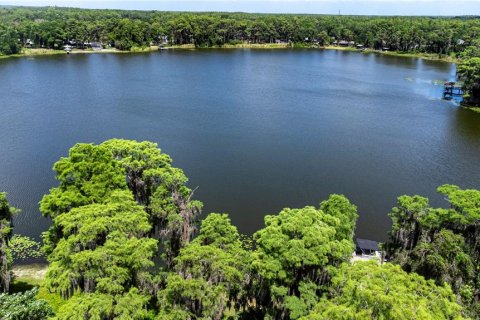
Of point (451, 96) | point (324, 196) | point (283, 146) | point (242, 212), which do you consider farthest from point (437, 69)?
point (242, 212)

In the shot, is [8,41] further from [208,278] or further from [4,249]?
[208,278]

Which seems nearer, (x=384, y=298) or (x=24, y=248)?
(x=384, y=298)

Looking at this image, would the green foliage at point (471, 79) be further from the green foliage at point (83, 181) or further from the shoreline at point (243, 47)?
the green foliage at point (83, 181)

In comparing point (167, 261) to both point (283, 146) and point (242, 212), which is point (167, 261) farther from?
point (283, 146)

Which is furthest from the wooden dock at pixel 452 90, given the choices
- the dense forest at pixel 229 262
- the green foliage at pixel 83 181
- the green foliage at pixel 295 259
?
the green foliage at pixel 83 181

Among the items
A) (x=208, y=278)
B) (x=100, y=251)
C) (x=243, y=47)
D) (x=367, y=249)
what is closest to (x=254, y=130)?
Answer: (x=367, y=249)

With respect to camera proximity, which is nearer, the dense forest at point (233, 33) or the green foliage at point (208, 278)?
the green foliage at point (208, 278)

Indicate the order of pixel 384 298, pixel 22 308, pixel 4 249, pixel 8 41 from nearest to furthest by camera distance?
pixel 384 298 → pixel 22 308 → pixel 4 249 → pixel 8 41

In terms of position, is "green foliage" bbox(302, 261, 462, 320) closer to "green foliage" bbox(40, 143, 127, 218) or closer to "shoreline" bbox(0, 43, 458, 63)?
"green foliage" bbox(40, 143, 127, 218)
